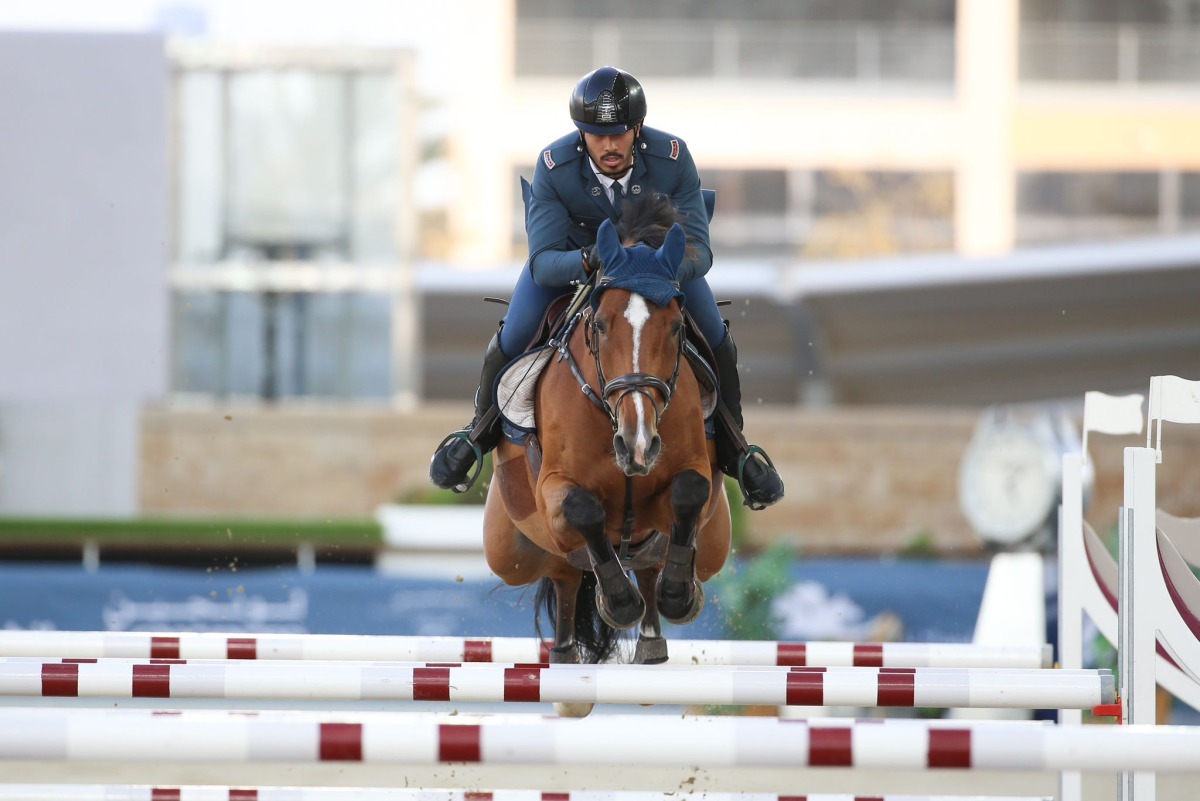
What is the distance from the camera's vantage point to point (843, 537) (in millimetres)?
10617

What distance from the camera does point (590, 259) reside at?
3.36 m

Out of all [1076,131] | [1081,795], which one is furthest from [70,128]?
[1076,131]

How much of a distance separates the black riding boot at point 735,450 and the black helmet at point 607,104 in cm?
73

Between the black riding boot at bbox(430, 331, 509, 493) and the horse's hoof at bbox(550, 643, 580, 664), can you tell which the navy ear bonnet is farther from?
the horse's hoof at bbox(550, 643, 580, 664)

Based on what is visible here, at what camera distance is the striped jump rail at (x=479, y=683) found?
2.79m

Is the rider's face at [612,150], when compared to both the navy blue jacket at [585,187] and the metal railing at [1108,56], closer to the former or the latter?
the navy blue jacket at [585,187]

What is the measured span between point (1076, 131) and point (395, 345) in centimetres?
1052

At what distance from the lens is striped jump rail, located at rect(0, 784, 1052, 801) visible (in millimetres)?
3146

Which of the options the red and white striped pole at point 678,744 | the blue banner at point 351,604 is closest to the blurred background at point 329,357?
the blue banner at point 351,604

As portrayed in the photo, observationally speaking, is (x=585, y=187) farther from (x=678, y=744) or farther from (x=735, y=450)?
(x=678, y=744)

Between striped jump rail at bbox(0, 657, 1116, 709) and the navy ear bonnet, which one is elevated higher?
the navy ear bonnet

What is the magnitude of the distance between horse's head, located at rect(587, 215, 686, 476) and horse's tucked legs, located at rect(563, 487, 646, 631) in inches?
8.6

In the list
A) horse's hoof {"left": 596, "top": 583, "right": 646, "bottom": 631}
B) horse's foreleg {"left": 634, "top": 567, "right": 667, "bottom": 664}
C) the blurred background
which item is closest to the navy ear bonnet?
horse's hoof {"left": 596, "top": 583, "right": 646, "bottom": 631}

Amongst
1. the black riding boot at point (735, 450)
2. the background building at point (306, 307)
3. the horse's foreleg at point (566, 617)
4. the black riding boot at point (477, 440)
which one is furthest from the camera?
the background building at point (306, 307)
